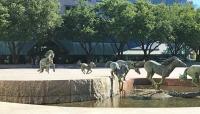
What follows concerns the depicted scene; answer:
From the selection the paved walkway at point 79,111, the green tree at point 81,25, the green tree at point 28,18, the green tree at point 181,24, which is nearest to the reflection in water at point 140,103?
the paved walkway at point 79,111

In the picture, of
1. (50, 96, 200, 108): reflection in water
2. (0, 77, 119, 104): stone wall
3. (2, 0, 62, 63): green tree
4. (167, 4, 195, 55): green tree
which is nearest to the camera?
(50, 96, 200, 108): reflection in water

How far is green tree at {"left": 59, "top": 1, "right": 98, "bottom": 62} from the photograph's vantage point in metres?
62.9

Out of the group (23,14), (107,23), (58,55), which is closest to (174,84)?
(23,14)

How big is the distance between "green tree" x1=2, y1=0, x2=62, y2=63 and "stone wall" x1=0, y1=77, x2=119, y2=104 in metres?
35.0

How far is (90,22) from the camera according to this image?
209 feet

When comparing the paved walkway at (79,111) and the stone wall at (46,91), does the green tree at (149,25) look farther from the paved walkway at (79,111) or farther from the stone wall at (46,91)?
the paved walkway at (79,111)

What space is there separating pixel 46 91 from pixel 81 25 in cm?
4377

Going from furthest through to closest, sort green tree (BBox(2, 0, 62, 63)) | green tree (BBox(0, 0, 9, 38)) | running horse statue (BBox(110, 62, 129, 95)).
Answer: green tree (BBox(2, 0, 62, 63)), green tree (BBox(0, 0, 9, 38)), running horse statue (BBox(110, 62, 129, 95))

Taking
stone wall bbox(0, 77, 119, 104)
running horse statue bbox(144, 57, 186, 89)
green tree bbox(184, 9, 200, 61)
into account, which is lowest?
stone wall bbox(0, 77, 119, 104)

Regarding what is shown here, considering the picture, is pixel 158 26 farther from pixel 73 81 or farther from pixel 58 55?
pixel 73 81

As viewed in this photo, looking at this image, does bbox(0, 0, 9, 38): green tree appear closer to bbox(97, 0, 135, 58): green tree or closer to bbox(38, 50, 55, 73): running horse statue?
bbox(97, 0, 135, 58): green tree

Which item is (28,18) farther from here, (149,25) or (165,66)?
(165,66)

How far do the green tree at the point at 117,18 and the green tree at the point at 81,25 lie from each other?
4.64ft

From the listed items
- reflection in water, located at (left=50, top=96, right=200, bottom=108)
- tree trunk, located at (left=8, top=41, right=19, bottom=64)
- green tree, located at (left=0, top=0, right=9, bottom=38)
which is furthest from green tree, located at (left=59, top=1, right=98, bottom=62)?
reflection in water, located at (left=50, top=96, right=200, bottom=108)
